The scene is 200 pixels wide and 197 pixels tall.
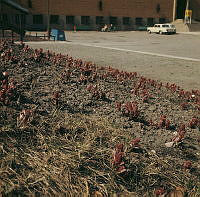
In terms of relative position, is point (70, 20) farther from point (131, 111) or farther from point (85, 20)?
point (131, 111)

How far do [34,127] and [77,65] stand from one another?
162 inches

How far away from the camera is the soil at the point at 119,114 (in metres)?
3.32

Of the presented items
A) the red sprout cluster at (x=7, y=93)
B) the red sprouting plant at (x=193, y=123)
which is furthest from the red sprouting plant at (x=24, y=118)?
Answer: the red sprouting plant at (x=193, y=123)

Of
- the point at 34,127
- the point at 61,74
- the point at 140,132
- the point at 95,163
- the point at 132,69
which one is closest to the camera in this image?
the point at 95,163

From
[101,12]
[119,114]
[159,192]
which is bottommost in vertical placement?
[159,192]

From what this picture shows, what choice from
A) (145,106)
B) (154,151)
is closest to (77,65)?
(145,106)

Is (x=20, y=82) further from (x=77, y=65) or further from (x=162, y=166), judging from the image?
(x=162, y=166)

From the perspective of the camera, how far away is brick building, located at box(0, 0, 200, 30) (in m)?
55.1

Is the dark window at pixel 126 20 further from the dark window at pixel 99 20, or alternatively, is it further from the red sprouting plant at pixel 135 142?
the red sprouting plant at pixel 135 142

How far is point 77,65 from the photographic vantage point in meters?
7.47

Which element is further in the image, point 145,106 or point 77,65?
point 77,65

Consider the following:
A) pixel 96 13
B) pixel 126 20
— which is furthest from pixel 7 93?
pixel 126 20

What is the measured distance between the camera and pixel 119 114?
4.70 m

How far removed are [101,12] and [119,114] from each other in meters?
59.4
